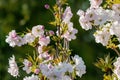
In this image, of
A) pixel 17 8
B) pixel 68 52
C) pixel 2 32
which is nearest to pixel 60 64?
pixel 68 52

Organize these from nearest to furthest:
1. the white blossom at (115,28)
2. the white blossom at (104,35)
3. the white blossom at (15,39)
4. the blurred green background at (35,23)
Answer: the white blossom at (115,28) < the white blossom at (104,35) < the white blossom at (15,39) < the blurred green background at (35,23)

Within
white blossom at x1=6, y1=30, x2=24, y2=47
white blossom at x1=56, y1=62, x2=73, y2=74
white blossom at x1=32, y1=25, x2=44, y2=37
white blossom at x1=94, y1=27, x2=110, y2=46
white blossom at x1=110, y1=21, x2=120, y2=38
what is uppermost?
white blossom at x1=6, y1=30, x2=24, y2=47

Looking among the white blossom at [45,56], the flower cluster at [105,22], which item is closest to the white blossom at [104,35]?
the flower cluster at [105,22]

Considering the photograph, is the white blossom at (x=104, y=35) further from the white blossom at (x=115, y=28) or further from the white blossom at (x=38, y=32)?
the white blossom at (x=38, y=32)

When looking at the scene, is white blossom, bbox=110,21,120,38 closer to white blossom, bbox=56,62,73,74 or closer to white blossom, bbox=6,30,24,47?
white blossom, bbox=56,62,73,74

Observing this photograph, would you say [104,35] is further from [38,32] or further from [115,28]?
[38,32]

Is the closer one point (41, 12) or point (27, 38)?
point (27, 38)

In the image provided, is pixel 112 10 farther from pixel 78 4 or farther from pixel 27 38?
pixel 78 4

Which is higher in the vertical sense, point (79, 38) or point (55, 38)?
point (79, 38)

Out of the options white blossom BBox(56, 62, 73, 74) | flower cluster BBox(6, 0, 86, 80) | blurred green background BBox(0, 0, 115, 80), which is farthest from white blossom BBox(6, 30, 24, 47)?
blurred green background BBox(0, 0, 115, 80)
